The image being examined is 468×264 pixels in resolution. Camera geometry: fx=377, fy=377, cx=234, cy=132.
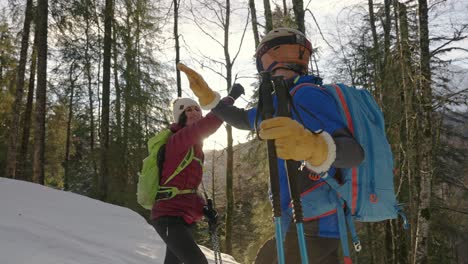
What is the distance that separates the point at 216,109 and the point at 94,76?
67.1 feet

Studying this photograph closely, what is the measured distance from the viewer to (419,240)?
278 inches

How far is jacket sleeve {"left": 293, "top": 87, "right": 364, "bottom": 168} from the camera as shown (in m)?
1.46

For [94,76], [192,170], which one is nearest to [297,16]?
[192,170]

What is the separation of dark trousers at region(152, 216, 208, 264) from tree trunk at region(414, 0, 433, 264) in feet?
17.5

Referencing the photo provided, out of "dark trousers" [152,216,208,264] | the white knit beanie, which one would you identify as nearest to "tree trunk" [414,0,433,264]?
the white knit beanie

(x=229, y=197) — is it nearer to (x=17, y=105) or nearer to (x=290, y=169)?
(x=17, y=105)

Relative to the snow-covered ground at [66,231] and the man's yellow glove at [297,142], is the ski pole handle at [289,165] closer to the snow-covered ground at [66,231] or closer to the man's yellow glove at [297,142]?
the man's yellow glove at [297,142]

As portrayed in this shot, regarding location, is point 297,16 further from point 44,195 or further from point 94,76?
point 94,76

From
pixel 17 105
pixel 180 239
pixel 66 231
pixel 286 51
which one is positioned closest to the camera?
pixel 286 51

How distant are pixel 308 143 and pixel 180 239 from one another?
1931 millimetres

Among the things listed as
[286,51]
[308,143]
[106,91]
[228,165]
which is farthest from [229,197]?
[308,143]

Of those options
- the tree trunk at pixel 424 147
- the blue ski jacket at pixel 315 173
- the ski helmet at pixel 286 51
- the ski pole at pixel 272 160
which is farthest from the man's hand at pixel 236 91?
the tree trunk at pixel 424 147

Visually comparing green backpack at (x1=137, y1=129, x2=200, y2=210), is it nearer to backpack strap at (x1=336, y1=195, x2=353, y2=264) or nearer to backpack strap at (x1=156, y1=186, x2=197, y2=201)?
backpack strap at (x1=156, y1=186, x2=197, y2=201)

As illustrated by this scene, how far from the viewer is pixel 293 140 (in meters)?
1.40
